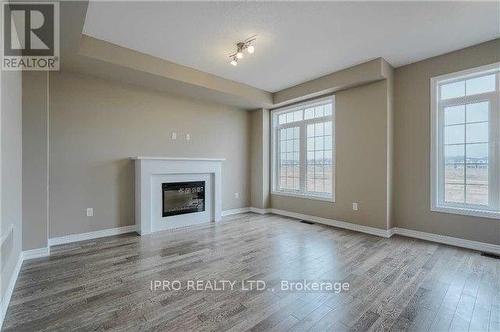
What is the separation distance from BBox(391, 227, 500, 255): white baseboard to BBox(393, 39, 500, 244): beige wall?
0.18 feet

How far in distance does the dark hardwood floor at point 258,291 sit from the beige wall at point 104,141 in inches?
22.1

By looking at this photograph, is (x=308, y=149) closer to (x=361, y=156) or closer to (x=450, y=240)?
(x=361, y=156)

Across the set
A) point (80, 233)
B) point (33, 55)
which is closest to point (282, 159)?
point (80, 233)

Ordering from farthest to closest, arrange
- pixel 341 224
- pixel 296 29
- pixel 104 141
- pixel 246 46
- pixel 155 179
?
1. pixel 341 224
2. pixel 155 179
3. pixel 104 141
4. pixel 246 46
5. pixel 296 29

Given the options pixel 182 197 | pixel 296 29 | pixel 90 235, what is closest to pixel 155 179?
pixel 182 197

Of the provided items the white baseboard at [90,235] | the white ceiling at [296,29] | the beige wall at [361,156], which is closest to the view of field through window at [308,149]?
the beige wall at [361,156]

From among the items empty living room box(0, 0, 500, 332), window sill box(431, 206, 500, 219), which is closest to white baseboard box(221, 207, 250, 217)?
empty living room box(0, 0, 500, 332)

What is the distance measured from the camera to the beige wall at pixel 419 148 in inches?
131

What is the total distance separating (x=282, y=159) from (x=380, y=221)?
2520 mm

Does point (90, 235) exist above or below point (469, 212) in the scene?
below

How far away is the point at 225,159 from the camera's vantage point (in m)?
5.41

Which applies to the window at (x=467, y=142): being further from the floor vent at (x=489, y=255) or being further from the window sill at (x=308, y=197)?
the window sill at (x=308, y=197)

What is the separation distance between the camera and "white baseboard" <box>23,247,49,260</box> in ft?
9.60

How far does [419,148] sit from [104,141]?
5022mm
